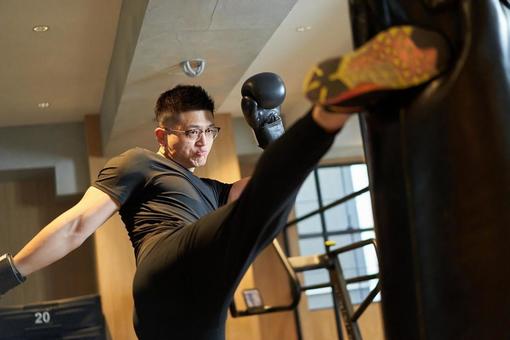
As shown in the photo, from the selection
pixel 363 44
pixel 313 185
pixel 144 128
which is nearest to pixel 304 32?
pixel 144 128

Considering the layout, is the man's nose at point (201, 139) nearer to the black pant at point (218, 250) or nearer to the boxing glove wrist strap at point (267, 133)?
the boxing glove wrist strap at point (267, 133)

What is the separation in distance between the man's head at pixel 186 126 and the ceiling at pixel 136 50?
1.98 metres

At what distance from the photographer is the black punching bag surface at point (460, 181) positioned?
4.16 feet

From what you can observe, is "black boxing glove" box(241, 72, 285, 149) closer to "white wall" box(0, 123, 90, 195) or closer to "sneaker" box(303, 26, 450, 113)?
"sneaker" box(303, 26, 450, 113)

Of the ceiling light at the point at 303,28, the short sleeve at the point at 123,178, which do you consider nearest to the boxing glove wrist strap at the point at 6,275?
the short sleeve at the point at 123,178

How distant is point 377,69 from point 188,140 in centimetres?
129

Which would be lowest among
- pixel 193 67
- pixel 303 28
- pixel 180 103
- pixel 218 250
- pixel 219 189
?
Result: pixel 218 250

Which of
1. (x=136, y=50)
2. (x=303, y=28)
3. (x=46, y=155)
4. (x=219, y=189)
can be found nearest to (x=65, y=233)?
(x=219, y=189)

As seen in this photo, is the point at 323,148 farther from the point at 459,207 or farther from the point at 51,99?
the point at 51,99

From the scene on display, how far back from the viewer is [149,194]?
2262mm

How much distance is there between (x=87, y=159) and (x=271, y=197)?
7206 mm

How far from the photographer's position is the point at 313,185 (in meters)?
9.67

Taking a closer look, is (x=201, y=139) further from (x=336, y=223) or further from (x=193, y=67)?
(x=336, y=223)

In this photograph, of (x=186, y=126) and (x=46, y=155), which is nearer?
(x=186, y=126)
